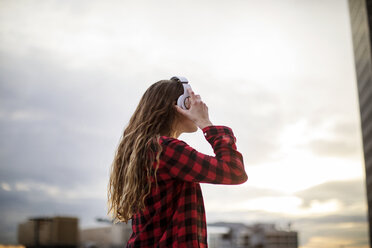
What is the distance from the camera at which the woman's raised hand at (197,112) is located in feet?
5.84

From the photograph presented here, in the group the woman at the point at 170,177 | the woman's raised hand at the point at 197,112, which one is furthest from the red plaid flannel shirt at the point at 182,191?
the woman's raised hand at the point at 197,112

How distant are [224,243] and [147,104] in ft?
191

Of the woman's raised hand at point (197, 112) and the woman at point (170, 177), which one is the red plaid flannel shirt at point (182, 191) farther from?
the woman's raised hand at point (197, 112)

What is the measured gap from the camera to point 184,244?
5.07 ft

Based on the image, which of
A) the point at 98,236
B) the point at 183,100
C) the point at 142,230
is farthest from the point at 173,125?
the point at 98,236

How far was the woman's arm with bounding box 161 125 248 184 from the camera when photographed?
1587 mm

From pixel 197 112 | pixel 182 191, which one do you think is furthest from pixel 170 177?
pixel 197 112

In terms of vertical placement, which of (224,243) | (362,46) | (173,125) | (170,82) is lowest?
(224,243)

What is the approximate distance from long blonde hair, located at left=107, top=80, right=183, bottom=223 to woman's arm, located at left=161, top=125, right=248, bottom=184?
0.06 m

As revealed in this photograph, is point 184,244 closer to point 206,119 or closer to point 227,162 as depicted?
point 227,162

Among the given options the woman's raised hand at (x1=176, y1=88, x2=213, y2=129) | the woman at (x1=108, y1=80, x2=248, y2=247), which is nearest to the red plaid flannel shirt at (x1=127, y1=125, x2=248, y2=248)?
the woman at (x1=108, y1=80, x2=248, y2=247)

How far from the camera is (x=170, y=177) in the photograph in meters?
1.64

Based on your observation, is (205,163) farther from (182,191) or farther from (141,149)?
(141,149)

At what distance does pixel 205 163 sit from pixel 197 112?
0.95 ft
